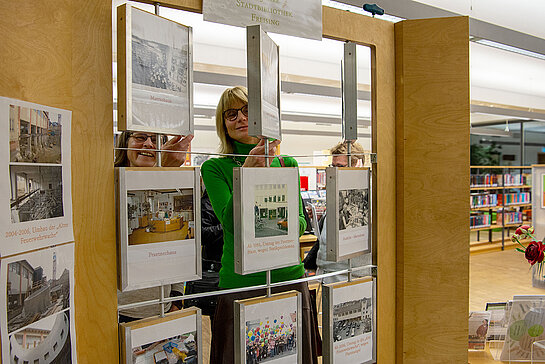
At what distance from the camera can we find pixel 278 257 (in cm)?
149

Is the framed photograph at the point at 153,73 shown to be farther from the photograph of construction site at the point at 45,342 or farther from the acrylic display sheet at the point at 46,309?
the photograph of construction site at the point at 45,342

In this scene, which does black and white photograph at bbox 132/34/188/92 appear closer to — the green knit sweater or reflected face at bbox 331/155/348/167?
the green knit sweater

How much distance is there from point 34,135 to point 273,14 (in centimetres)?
92

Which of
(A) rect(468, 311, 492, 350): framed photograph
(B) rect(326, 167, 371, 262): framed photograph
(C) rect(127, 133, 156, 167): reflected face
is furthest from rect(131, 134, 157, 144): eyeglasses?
(A) rect(468, 311, 492, 350): framed photograph

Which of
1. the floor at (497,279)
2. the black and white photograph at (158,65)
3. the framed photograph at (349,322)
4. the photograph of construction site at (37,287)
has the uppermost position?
the black and white photograph at (158,65)

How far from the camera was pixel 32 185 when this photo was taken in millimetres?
961

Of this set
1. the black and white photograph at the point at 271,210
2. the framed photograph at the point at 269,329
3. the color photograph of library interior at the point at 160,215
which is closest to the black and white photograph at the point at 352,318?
the framed photograph at the point at 269,329

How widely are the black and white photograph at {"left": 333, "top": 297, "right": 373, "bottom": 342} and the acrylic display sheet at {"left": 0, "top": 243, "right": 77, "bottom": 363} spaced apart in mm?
972

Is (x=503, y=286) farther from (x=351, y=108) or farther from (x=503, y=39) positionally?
(x=351, y=108)

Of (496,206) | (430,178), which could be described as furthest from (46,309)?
(496,206)

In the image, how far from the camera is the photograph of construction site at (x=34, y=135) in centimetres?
92

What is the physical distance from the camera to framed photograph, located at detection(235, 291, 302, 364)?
146cm

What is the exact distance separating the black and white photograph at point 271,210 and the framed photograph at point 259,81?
183 mm

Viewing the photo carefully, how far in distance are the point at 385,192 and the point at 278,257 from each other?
64 centimetres
